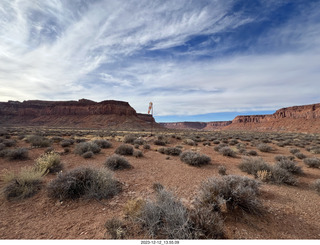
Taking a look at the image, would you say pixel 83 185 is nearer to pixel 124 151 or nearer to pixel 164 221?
pixel 164 221

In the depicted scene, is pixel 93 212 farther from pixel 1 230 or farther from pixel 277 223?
pixel 277 223

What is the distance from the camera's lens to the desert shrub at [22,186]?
11.5ft

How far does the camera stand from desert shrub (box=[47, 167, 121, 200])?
3541 millimetres

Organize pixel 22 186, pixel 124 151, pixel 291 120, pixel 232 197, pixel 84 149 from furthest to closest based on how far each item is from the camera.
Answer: pixel 291 120 → pixel 124 151 → pixel 84 149 → pixel 22 186 → pixel 232 197

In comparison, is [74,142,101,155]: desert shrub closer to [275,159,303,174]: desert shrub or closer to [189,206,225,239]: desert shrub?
[189,206,225,239]: desert shrub

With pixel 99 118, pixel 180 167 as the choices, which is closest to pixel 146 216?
pixel 180 167

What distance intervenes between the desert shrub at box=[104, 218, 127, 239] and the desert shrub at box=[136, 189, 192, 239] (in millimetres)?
→ 300

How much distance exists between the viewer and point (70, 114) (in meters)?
76.2

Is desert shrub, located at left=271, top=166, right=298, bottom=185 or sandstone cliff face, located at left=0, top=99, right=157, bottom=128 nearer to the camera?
desert shrub, located at left=271, top=166, right=298, bottom=185

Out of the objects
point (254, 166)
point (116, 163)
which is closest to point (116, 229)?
point (116, 163)

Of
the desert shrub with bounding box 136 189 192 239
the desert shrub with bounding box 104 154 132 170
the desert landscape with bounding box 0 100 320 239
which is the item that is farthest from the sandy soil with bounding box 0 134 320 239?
the desert shrub with bounding box 104 154 132 170

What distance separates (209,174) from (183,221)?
157 inches

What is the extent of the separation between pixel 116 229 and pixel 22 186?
334 cm

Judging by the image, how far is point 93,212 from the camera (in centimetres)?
300
